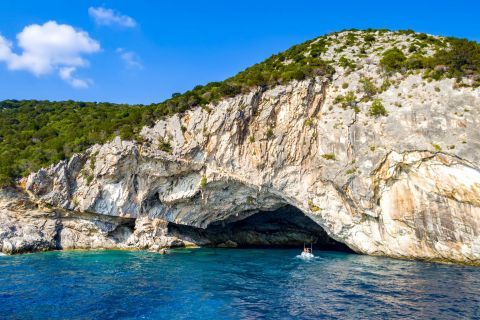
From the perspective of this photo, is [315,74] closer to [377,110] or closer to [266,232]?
[377,110]

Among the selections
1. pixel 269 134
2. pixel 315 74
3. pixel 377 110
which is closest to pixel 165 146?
pixel 269 134

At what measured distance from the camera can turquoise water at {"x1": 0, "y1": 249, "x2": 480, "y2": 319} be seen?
2006 centimetres

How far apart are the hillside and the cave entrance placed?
51.5ft

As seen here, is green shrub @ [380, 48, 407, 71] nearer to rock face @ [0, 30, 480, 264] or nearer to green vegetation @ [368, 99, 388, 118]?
rock face @ [0, 30, 480, 264]

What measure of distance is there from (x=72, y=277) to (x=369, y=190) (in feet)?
87.5

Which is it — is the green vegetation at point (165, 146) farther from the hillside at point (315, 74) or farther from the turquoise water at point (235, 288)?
the turquoise water at point (235, 288)

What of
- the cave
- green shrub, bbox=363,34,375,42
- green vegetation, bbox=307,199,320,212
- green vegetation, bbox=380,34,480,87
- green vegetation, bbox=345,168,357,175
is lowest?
the cave

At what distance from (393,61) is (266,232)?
25.9 meters

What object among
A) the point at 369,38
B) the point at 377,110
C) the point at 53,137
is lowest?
the point at 53,137

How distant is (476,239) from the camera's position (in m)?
31.0

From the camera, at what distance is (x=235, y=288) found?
2520cm

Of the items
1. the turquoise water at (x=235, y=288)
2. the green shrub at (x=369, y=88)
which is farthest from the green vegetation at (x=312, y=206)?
the green shrub at (x=369, y=88)

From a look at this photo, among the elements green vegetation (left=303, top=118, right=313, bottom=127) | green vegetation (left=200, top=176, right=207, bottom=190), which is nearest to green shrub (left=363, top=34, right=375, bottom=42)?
green vegetation (left=303, top=118, right=313, bottom=127)

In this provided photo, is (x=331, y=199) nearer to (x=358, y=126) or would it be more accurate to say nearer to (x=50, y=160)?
(x=358, y=126)
